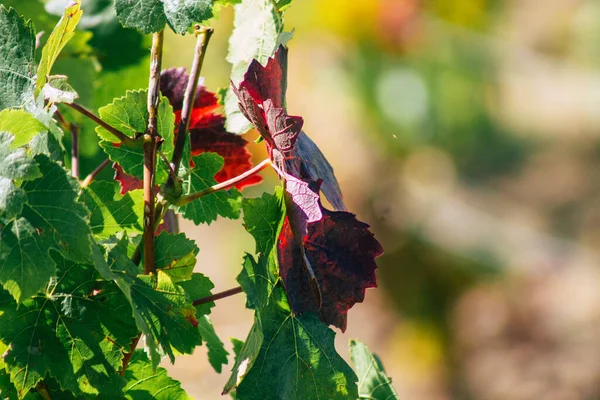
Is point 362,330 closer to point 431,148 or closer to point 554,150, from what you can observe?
point 431,148

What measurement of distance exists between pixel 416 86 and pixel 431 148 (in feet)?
1.15

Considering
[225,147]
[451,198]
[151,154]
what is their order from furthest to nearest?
[451,198] < [225,147] < [151,154]

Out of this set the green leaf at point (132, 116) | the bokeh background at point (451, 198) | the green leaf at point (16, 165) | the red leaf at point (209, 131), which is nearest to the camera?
the green leaf at point (16, 165)

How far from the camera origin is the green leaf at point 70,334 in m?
0.38

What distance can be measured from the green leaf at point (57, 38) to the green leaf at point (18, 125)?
0.04 meters

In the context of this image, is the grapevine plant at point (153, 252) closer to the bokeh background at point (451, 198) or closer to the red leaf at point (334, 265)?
the red leaf at point (334, 265)

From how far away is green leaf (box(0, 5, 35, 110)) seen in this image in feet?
1.33

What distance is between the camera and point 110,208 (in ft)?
1.39

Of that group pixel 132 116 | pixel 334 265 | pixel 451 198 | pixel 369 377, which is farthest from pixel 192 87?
pixel 451 198

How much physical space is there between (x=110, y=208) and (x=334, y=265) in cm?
13

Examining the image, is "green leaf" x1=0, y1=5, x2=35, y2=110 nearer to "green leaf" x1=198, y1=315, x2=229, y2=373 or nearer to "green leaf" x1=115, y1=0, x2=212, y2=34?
"green leaf" x1=115, y1=0, x2=212, y2=34

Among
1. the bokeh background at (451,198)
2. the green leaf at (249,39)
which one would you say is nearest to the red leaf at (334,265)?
the green leaf at (249,39)

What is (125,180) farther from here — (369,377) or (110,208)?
(369,377)

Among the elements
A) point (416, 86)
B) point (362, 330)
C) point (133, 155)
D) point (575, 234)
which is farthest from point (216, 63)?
point (133, 155)
